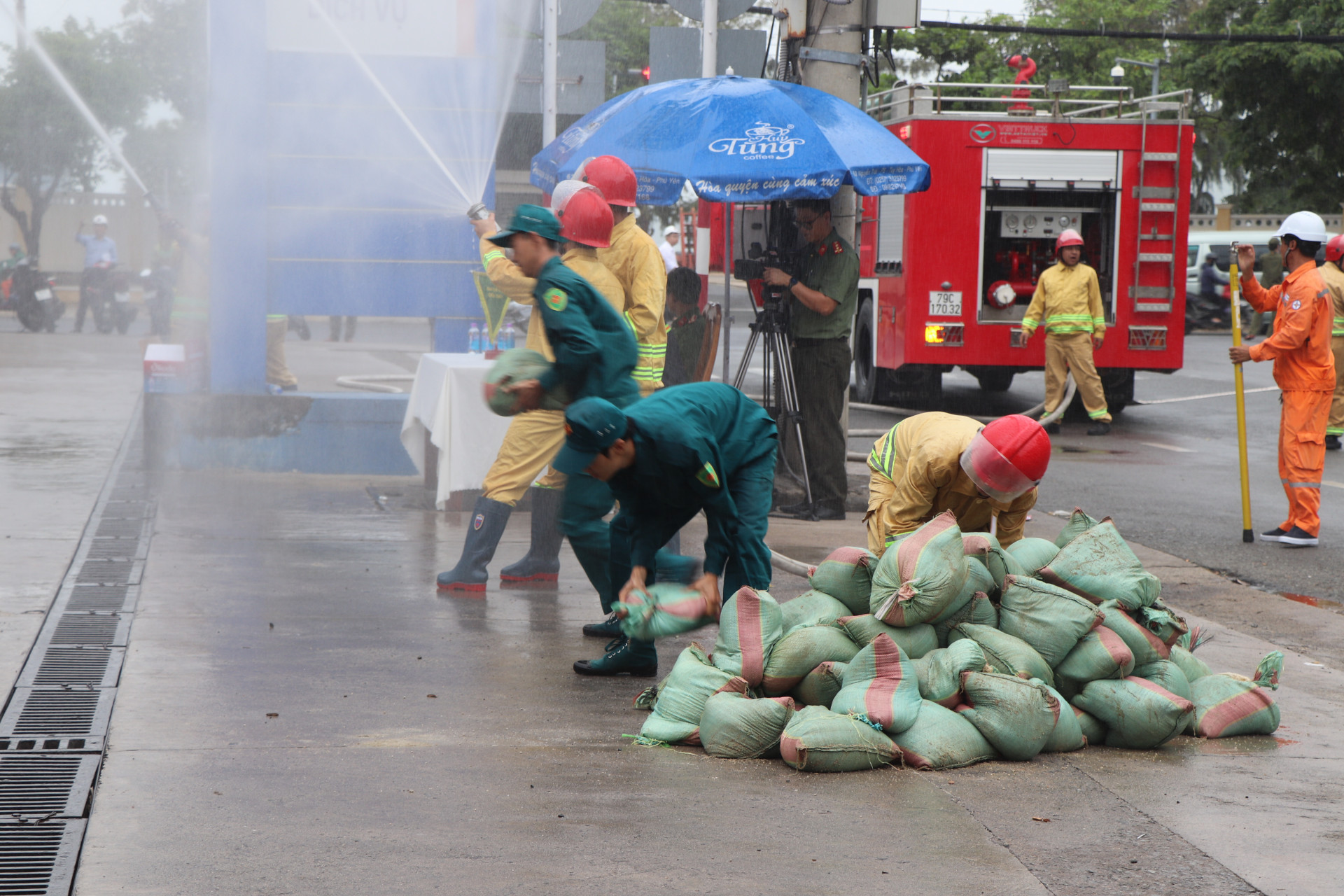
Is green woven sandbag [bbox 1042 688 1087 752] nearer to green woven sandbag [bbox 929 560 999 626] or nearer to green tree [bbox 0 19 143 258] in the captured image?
green woven sandbag [bbox 929 560 999 626]

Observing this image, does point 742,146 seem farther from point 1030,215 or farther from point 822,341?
point 1030,215

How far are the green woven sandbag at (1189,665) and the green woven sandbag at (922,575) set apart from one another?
87 cm

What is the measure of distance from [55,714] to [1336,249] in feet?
35.8

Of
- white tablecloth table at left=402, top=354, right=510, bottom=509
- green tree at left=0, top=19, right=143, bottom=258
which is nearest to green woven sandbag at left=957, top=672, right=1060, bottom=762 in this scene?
white tablecloth table at left=402, top=354, right=510, bottom=509

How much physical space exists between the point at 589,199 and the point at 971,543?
2.18m

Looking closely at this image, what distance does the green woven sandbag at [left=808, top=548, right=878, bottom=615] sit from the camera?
4734 millimetres

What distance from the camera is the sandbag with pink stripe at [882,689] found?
4.09 metres

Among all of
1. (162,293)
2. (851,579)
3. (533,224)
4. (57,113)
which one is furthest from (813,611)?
(57,113)

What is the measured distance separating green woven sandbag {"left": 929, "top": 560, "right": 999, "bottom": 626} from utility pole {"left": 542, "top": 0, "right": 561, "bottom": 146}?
5.53 metres

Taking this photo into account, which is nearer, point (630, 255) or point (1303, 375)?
point (630, 255)

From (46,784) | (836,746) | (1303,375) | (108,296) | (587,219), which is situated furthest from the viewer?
(108,296)

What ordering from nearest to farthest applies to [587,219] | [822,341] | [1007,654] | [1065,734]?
1. [1065,734]
2. [1007,654]
3. [587,219]
4. [822,341]

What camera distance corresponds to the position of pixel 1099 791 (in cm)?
391

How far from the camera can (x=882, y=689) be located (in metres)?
4.15
